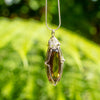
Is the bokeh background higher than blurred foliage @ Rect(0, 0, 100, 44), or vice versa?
the bokeh background

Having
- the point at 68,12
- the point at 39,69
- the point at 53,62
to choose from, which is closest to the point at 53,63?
the point at 53,62

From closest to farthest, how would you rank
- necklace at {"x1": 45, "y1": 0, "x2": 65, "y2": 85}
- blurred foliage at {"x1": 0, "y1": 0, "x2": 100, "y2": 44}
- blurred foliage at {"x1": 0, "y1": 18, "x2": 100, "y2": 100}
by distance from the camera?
necklace at {"x1": 45, "y1": 0, "x2": 65, "y2": 85}
blurred foliage at {"x1": 0, "y1": 18, "x2": 100, "y2": 100}
blurred foliage at {"x1": 0, "y1": 0, "x2": 100, "y2": 44}

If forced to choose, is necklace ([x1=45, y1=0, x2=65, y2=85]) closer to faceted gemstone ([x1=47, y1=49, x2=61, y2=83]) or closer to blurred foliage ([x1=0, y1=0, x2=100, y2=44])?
faceted gemstone ([x1=47, y1=49, x2=61, y2=83])

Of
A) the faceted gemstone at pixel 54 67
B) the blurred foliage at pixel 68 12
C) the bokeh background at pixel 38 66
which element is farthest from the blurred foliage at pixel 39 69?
the blurred foliage at pixel 68 12

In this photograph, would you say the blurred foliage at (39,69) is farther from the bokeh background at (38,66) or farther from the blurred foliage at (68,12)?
the blurred foliage at (68,12)

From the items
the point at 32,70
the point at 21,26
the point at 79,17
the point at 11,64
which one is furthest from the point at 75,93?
the point at 79,17

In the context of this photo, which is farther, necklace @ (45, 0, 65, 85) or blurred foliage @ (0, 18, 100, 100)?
blurred foliage @ (0, 18, 100, 100)

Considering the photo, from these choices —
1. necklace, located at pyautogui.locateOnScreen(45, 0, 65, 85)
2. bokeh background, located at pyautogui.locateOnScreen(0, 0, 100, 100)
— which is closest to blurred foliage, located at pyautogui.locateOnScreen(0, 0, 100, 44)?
bokeh background, located at pyautogui.locateOnScreen(0, 0, 100, 100)
